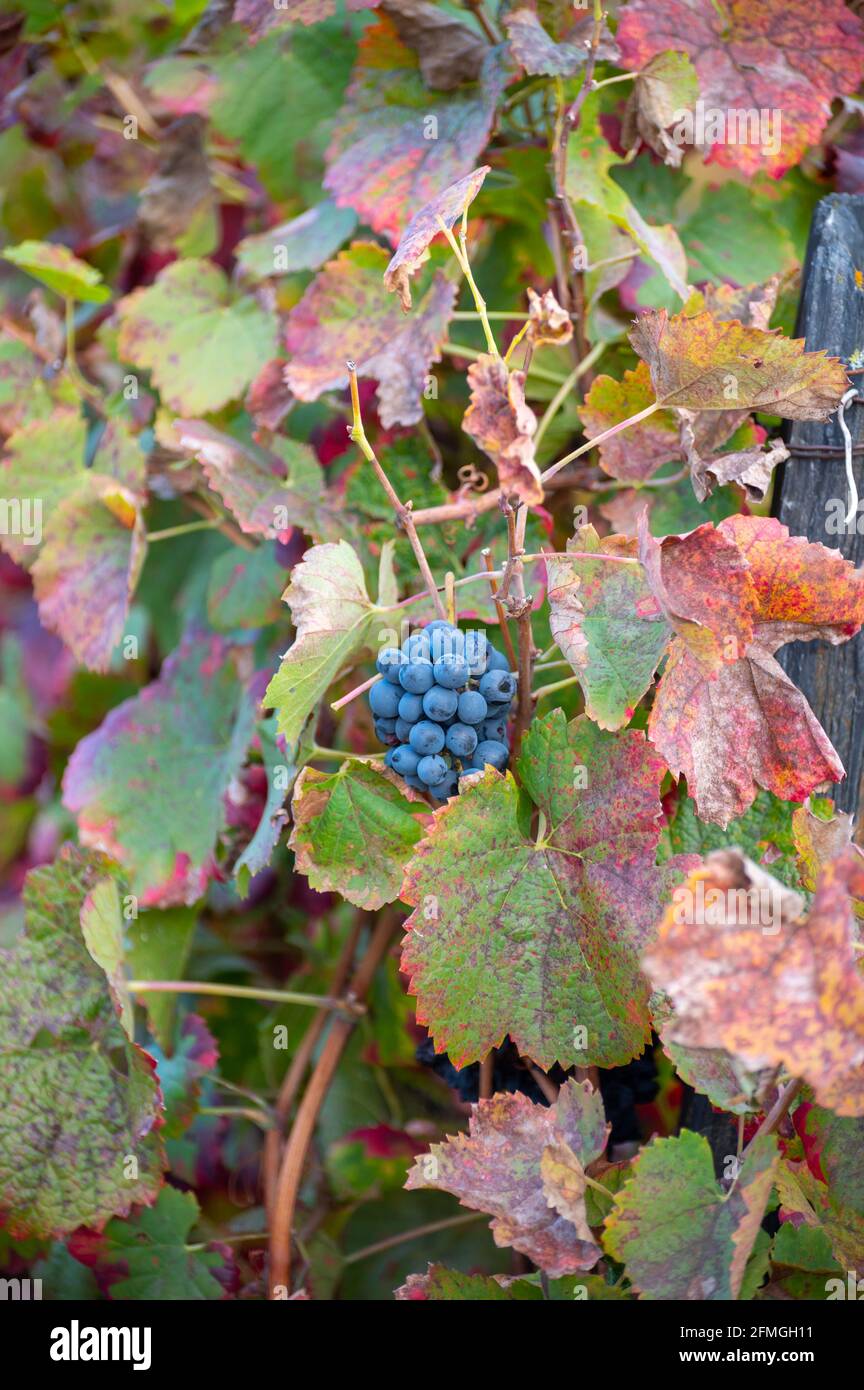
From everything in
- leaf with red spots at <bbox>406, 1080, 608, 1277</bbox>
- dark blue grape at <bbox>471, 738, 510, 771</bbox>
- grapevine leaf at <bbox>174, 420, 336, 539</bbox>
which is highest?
grapevine leaf at <bbox>174, 420, 336, 539</bbox>

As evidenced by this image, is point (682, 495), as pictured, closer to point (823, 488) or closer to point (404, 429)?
point (823, 488)

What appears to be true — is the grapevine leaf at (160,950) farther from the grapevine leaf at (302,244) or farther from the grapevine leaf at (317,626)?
the grapevine leaf at (302,244)

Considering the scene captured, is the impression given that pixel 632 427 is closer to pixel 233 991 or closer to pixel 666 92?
pixel 666 92

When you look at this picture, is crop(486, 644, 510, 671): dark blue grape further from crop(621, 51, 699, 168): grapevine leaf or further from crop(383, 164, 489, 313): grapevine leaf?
crop(621, 51, 699, 168): grapevine leaf

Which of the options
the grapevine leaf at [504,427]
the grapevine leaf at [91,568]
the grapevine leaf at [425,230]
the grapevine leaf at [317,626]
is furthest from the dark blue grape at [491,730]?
the grapevine leaf at [91,568]

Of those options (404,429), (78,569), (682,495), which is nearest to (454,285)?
(404,429)

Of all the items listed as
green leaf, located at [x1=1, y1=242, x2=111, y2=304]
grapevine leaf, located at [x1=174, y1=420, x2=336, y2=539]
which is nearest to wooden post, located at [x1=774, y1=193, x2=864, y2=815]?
grapevine leaf, located at [x1=174, y1=420, x2=336, y2=539]

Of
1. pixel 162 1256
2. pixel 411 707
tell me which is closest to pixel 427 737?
pixel 411 707
